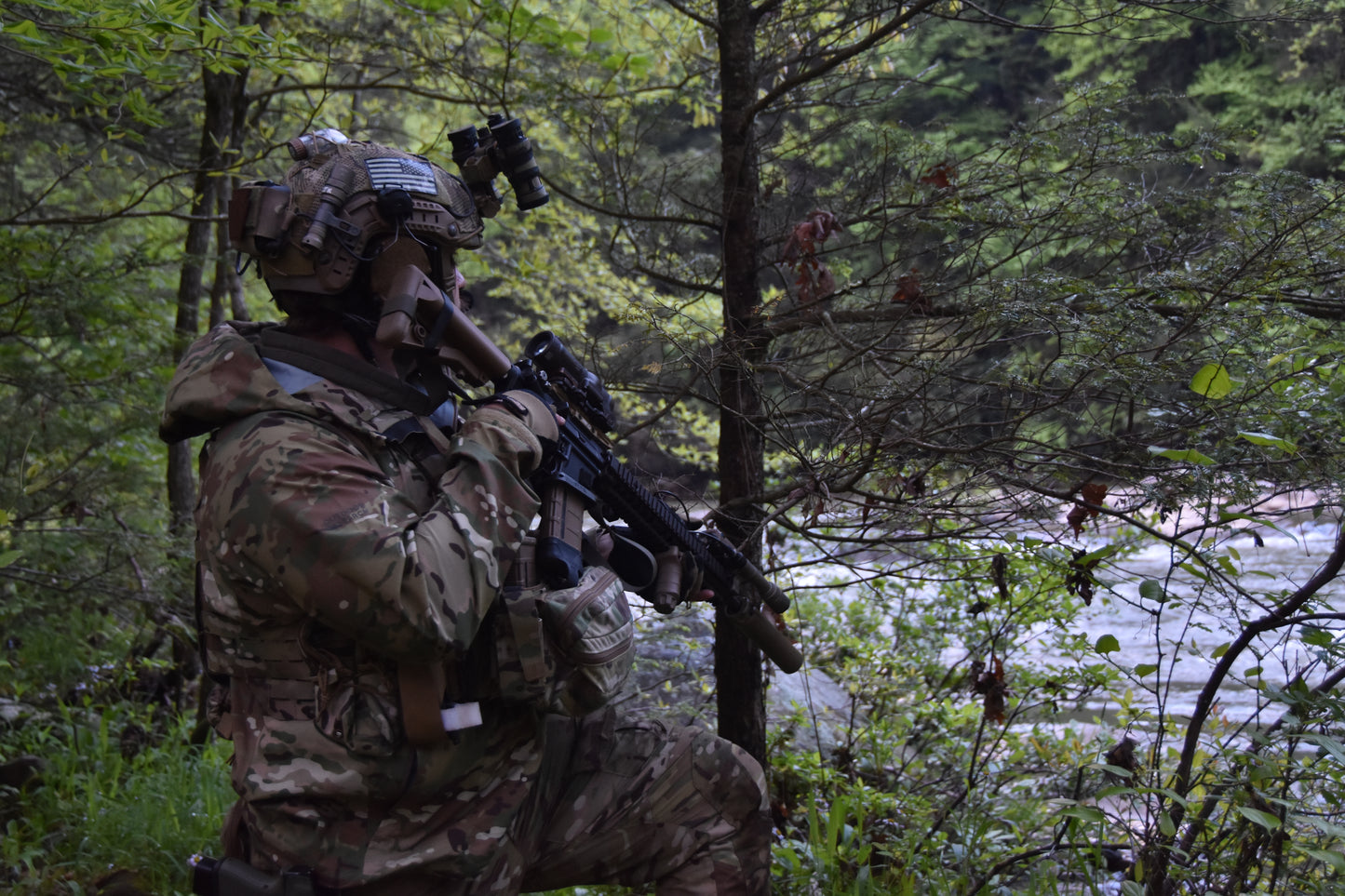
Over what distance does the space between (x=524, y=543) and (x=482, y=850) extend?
68cm

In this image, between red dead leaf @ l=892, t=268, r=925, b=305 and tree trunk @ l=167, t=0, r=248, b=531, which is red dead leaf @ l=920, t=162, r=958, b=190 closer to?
red dead leaf @ l=892, t=268, r=925, b=305

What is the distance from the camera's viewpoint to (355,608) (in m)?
1.82

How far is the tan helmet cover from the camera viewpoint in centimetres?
215

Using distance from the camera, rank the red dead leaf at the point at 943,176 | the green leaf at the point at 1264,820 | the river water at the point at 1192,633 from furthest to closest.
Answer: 1. the river water at the point at 1192,633
2. the red dead leaf at the point at 943,176
3. the green leaf at the point at 1264,820

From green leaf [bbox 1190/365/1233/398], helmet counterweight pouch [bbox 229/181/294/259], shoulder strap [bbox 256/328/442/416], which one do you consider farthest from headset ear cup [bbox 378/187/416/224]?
green leaf [bbox 1190/365/1233/398]

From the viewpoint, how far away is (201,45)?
124 inches

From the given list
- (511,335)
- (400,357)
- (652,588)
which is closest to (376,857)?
(652,588)

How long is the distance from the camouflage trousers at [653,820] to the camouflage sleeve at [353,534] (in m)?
0.66

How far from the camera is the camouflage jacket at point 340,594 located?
184 cm

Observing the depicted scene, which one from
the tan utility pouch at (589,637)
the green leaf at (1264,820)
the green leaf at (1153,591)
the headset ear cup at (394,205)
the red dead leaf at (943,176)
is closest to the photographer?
the green leaf at (1264,820)

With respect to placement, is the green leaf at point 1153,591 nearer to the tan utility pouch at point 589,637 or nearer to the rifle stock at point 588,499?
the rifle stock at point 588,499

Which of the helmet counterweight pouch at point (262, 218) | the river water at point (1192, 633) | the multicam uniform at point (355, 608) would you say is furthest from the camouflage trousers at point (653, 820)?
the river water at point (1192, 633)

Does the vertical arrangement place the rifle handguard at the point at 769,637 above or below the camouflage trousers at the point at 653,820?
above

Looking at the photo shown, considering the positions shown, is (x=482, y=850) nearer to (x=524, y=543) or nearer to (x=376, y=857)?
(x=376, y=857)
